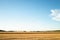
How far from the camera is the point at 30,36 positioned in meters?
2.43

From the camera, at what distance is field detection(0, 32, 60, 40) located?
234 centimetres

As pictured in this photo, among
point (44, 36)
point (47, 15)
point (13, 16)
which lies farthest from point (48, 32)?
point (13, 16)

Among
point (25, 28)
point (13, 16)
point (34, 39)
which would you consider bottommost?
point (34, 39)

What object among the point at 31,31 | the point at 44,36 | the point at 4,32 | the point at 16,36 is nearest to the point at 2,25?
the point at 4,32

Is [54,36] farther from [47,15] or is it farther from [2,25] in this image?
[2,25]

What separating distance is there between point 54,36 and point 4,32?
0.73 metres

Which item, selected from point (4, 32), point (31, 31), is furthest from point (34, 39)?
point (4, 32)

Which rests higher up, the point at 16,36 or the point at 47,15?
the point at 47,15

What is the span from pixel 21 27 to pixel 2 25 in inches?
11.1

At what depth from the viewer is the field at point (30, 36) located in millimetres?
2344

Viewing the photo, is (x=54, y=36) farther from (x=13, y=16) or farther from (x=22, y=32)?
(x=13, y=16)

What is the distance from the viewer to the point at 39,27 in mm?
2447

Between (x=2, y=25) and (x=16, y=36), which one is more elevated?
(x=2, y=25)

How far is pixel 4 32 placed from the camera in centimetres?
242
